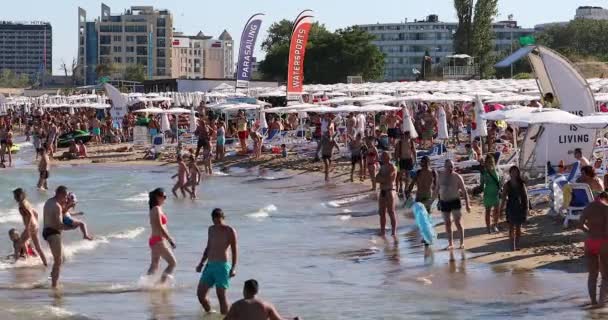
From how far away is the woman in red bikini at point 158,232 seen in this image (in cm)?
1236

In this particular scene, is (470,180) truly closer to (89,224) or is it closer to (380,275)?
(89,224)

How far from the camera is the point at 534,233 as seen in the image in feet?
53.1

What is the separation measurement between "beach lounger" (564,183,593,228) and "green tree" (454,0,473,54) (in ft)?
216

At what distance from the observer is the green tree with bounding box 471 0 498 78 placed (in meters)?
80.7

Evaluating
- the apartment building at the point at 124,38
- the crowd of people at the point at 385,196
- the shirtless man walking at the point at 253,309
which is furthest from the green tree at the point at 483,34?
the apartment building at the point at 124,38

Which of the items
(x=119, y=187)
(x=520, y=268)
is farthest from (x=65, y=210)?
(x=119, y=187)

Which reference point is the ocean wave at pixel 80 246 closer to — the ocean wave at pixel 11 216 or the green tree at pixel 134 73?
the ocean wave at pixel 11 216

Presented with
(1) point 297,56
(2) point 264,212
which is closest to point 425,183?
(2) point 264,212

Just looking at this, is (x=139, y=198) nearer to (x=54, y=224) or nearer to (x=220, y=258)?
(x=54, y=224)

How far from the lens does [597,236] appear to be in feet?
36.2

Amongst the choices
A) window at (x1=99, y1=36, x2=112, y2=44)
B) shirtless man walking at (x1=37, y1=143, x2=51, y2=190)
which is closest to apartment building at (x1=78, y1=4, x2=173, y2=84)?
window at (x1=99, y1=36, x2=112, y2=44)

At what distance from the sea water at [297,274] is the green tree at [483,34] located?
190ft

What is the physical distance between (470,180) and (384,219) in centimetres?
616

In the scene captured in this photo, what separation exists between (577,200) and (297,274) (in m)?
3.88
